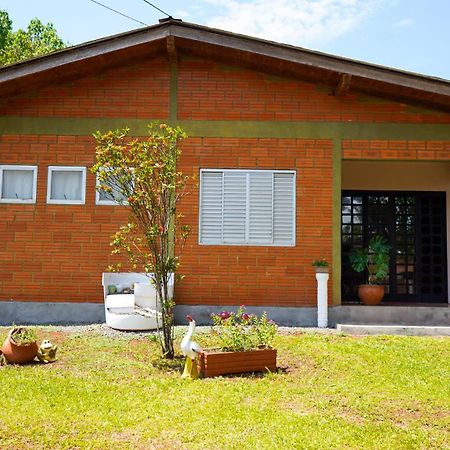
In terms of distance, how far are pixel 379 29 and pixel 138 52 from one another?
4766mm

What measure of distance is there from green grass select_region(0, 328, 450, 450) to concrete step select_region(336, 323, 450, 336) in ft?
4.73

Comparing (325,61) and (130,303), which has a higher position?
(325,61)

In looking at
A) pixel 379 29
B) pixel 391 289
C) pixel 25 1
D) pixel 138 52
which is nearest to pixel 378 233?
pixel 391 289

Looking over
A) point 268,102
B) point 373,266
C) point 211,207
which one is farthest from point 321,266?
point 268,102

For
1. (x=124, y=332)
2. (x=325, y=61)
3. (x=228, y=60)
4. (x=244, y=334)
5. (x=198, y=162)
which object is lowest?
(x=124, y=332)

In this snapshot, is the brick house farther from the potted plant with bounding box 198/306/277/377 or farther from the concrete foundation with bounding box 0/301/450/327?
the potted plant with bounding box 198/306/277/377

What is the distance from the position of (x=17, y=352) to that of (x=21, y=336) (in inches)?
8.4

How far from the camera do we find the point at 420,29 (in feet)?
32.7

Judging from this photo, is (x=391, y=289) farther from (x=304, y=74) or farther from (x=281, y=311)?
(x=304, y=74)

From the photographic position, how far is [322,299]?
31.8ft

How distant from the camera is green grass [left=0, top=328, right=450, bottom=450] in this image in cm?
430

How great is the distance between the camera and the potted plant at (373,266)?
10.5 m

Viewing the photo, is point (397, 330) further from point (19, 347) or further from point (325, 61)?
point (19, 347)

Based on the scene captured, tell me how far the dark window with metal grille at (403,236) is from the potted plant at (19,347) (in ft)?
23.5
